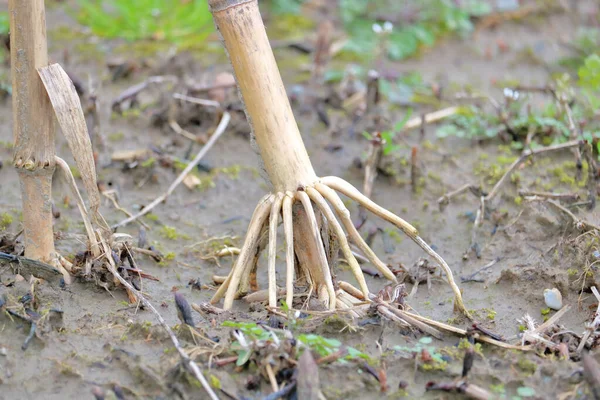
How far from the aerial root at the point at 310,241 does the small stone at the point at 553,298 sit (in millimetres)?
374

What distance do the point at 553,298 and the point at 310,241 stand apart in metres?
1.02

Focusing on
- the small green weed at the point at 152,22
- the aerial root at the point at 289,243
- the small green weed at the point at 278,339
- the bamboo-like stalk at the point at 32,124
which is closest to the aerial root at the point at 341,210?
the aerial root at the point at 289,243

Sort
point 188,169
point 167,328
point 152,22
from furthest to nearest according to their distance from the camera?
point 152,22
point 188,169
point 167,328

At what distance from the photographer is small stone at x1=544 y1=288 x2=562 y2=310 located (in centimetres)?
293

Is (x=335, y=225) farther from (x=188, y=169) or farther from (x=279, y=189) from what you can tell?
(x=188, y=169)

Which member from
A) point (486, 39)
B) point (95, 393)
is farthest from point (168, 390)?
point (486, 39)

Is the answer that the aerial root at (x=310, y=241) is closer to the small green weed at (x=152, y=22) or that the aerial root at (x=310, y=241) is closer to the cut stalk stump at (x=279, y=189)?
the cut stalk stump at (x=279, y=189)

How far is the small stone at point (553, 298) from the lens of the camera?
9.62ft

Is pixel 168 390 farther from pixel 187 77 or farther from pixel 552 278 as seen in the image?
pixel 187 77

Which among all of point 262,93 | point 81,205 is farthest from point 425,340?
A: point 81,205

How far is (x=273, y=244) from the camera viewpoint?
9.00 feet

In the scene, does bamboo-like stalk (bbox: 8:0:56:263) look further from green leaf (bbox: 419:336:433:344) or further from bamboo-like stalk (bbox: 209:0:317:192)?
green leaf (bbox: 419:336:433:344)

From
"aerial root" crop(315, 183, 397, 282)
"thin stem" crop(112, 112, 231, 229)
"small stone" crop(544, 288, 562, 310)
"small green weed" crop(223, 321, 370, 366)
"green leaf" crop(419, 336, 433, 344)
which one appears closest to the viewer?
"small green weed" crop(223, 321, 370, 366)

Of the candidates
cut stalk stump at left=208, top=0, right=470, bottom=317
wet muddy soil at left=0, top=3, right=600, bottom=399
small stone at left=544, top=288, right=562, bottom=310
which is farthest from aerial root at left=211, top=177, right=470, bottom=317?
small stone at left=544, top=288, right=562, bottom=310
